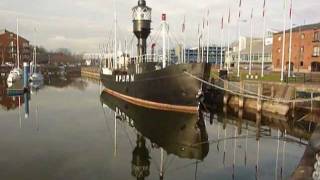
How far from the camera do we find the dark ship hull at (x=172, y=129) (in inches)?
790

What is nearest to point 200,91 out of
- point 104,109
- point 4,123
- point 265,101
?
point 265,101

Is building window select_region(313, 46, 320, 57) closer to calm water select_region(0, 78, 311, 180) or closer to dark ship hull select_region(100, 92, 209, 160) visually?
calm water select_region(0, 78, 311, 180)

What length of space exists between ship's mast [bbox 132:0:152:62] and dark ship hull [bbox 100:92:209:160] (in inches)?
368

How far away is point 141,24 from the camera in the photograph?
4231 cm

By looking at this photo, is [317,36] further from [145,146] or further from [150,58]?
[145,146]

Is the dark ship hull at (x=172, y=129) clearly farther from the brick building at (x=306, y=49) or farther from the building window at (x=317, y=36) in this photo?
the building window at (x=317, y=36)

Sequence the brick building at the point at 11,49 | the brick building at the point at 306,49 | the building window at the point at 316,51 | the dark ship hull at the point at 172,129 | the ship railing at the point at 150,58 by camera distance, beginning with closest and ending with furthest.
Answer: the dark ship hull at the point at 172,129, the ship railing at the point at 150,58, the building window at the point at 316,51, the brick building at the point at 306,49, the brick building at the point at 11,49

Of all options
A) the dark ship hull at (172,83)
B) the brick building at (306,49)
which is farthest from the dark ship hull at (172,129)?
the brick building at (306,49)

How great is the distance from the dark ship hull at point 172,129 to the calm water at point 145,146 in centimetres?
5

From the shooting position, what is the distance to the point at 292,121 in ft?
92.0

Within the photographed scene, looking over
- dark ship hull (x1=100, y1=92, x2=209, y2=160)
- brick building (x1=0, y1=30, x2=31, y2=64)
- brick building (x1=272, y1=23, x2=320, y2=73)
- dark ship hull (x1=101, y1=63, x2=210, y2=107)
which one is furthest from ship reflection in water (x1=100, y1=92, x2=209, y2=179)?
brick building (x1=0, y1=30, x2=31, y2=64)

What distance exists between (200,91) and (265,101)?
5.61 meters

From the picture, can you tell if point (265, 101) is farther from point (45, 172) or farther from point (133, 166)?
point (45, 172)

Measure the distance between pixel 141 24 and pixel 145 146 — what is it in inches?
941
